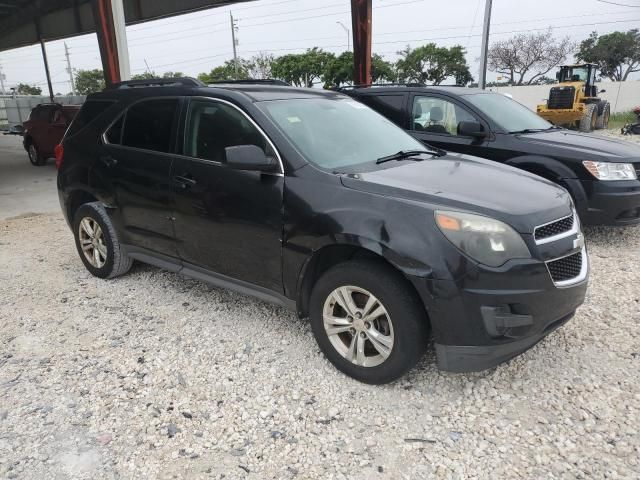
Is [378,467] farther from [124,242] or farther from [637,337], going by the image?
[124,242]

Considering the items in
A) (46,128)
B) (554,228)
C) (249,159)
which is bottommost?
(554,228)

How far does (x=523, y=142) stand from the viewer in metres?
5.45

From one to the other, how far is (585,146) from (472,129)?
1.20 meters

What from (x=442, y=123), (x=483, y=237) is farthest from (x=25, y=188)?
(x=483, y=237)

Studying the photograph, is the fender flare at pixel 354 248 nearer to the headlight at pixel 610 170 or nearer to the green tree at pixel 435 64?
the headlight at pixel 610 170

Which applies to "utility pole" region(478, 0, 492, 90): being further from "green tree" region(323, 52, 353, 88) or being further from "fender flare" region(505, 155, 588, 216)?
"green tree" region(323, 52, 353, 88)

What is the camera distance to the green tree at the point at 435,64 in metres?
48.9

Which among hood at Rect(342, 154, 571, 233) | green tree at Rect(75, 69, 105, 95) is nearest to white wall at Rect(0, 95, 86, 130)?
hood at Rect(342, 154, 571, 233)

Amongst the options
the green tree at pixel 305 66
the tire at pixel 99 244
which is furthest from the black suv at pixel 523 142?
the green tree at pixel 305 66

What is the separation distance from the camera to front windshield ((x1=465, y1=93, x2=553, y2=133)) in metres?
Answer: 5.79

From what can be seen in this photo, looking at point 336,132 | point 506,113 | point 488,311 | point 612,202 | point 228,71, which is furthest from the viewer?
point 228,71

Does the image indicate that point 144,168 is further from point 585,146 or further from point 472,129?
point 585,146

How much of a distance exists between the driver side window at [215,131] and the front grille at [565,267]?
1871 millimetres

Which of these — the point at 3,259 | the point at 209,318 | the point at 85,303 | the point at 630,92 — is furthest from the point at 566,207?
the point at 630,92
